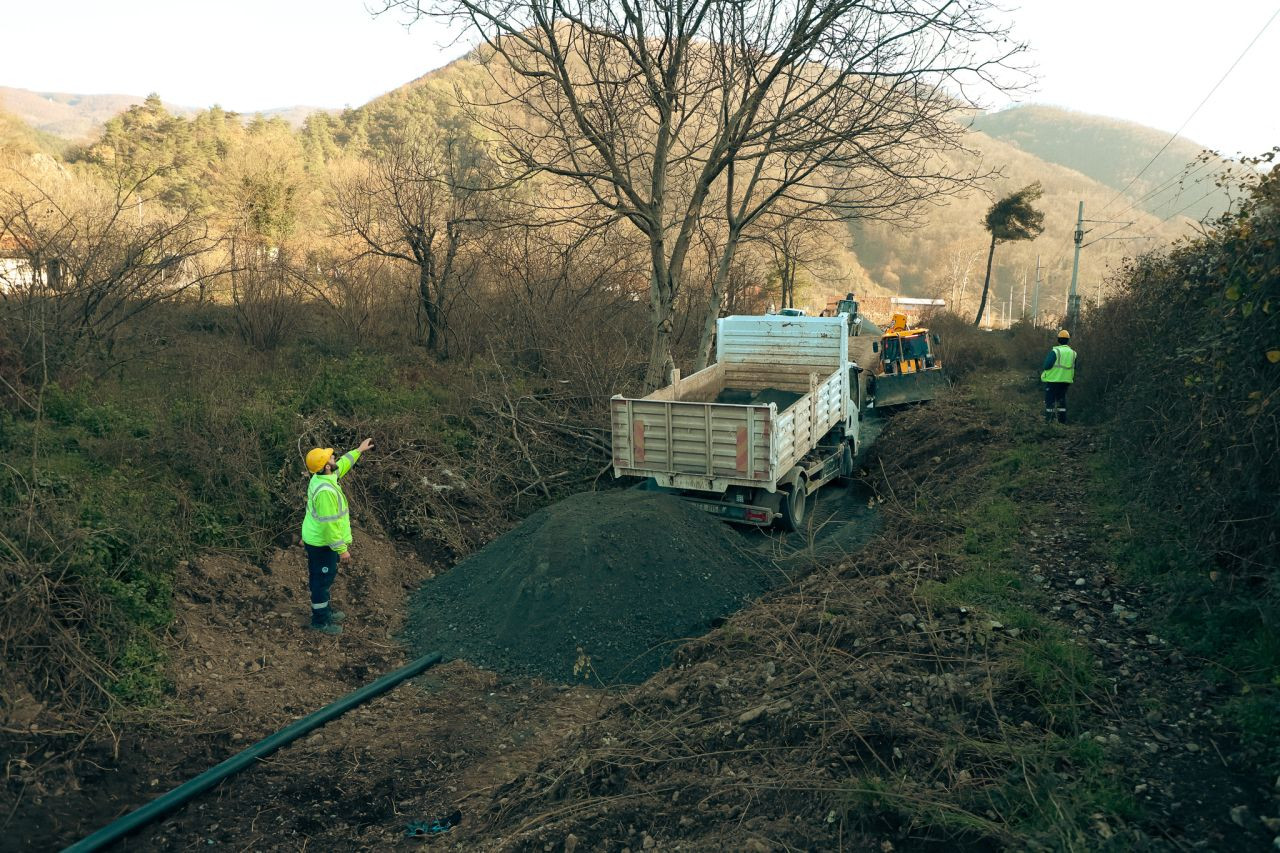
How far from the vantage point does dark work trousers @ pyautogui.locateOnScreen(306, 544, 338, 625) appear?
7621 millimetres

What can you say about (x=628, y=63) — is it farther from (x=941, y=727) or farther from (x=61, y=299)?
(x=941, y=727)

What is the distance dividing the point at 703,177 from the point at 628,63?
2180 mm

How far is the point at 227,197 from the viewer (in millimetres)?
27156

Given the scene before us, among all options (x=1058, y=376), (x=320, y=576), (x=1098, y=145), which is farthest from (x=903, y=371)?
(x=1098, y=145)

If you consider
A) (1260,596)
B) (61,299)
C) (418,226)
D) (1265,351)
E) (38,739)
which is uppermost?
(418,226)

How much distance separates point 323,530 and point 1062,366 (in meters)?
11.1

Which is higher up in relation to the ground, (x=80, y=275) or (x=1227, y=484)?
(x=80, y=275)

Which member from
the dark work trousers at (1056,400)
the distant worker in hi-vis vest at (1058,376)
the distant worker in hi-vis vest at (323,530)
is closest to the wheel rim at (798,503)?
the distant worker in hi-vis vest at (1058,376)

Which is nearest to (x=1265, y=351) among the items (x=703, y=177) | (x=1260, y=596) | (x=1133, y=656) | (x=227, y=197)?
(x=1260, y=596)

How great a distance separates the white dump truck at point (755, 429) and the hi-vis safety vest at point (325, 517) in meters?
3.79

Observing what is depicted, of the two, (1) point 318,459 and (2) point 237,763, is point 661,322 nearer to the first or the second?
(1) point 318,459

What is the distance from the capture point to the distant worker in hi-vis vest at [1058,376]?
1295cm

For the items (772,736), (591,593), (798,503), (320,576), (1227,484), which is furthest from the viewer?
(798,503)

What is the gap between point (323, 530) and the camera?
754 centimetres
